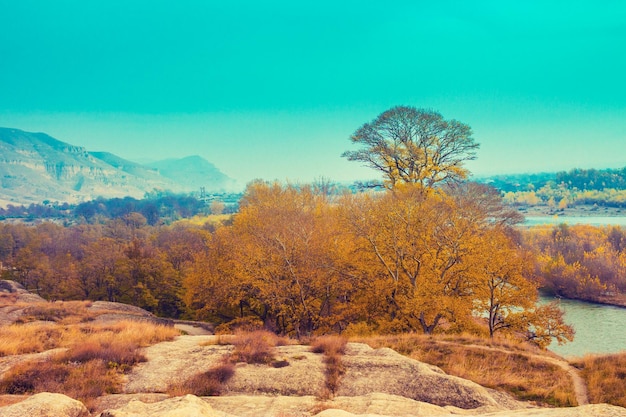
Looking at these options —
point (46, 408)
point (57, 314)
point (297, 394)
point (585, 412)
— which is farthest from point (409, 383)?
point (57, 314)

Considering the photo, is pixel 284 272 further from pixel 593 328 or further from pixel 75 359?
pixel 593 328

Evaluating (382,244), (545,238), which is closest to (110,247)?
(382,244)

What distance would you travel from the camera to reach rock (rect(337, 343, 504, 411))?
38.0 ft

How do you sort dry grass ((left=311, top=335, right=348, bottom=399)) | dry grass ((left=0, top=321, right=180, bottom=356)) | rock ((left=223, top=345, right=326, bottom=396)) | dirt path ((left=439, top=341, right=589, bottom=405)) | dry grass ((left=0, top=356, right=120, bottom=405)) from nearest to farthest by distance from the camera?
1. dry grass ((left=0, top=356, right=120, bottom=405))
2. rock ((left=223, top=345, right=326, bottom=396))
3. dry grass ((left=311, top=335, right=348, bottom=399))
4. dirt path ((left=439, top=341, right=589, bottom=405))
5. dry grass ((left=0, top=321, right=180, bottom=356))

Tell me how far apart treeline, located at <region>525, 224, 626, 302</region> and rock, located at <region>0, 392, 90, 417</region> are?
52884 millimetres

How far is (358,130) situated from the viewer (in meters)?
35.1

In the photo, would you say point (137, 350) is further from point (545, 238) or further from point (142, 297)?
point (545, 238)

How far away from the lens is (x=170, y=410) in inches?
328

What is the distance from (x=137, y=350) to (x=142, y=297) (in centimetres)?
3632

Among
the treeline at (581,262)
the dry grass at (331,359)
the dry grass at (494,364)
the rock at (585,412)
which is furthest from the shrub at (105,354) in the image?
the treeline at (581,262)

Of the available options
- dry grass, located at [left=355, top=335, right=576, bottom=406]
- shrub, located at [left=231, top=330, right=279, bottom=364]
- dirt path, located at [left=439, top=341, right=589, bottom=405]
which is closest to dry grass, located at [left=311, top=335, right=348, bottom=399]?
shrub, located at [left=231, top=330, right=279, bottom=364]

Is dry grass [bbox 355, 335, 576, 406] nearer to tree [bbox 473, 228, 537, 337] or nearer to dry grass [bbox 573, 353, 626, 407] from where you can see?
dry grass [bbox 573, 353, 626, 407]

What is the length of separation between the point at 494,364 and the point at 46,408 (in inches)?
582

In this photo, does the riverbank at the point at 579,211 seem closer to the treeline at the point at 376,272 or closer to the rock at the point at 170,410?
the treeline at the point at 376,272
